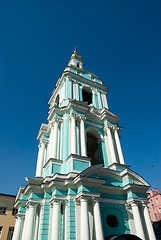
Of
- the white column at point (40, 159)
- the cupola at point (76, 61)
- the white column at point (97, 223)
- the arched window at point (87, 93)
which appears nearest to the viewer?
the white column at point (97, 223)

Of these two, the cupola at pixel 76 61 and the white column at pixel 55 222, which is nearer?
the white column at pixel 55 222

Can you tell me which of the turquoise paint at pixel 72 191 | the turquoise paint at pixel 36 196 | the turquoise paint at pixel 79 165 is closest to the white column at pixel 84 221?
the turquoise paint at pixel 72 191

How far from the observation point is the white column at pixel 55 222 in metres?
9.48

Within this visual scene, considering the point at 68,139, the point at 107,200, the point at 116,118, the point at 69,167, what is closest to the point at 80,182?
the point at 69,167

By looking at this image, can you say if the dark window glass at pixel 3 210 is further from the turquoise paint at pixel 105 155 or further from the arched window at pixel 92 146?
the turquoise paint at pixel 105 155

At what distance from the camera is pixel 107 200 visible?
11875mm

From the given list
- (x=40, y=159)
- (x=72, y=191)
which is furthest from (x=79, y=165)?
(x=40, y=159)

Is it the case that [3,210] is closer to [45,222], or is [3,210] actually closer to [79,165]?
[45,222]

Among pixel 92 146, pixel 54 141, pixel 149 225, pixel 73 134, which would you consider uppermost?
pixel 92 146

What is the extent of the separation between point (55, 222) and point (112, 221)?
403 cm

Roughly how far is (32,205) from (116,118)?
11141mm

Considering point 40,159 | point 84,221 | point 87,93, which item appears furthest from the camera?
point 87,93

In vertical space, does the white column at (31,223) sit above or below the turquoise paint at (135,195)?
below

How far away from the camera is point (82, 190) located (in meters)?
10.5
